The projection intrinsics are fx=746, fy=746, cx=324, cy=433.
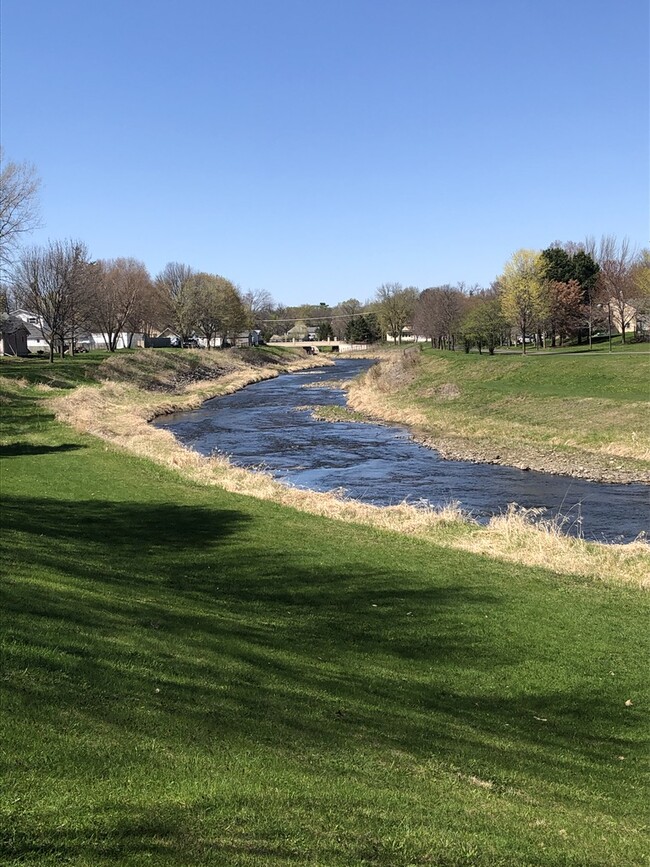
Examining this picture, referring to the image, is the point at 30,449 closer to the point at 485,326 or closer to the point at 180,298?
the point at 485,326

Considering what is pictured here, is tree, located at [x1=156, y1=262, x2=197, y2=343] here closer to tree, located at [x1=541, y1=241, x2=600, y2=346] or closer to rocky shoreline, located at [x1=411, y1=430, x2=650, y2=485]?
tree, located at [x1=541, y1=241, x2=600, y2=346]

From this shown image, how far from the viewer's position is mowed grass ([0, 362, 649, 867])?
526cm

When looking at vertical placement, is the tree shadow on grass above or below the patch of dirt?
below

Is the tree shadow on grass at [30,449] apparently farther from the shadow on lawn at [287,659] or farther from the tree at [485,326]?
the tree at [485,326]

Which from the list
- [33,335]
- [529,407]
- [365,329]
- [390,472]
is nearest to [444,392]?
[529,407]

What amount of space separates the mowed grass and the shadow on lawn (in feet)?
0.13

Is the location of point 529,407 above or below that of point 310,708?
above

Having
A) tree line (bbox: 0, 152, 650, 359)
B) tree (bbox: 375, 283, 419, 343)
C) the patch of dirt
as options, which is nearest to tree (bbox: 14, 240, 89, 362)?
tree line (bbox: 0, 152, 650, 359)

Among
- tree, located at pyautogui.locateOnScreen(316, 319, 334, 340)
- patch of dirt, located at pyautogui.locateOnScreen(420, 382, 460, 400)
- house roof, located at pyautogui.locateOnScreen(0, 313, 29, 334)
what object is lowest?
patch of dirt, located at pyautogui.locateOnScreen(420, 382, 460, 400)

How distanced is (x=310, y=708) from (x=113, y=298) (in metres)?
95.6

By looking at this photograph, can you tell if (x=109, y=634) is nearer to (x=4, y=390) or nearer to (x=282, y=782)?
(x=282, y=782)

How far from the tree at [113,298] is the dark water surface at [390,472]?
145 ft

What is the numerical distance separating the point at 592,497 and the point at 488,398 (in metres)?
23.0

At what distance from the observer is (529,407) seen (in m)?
43.6
